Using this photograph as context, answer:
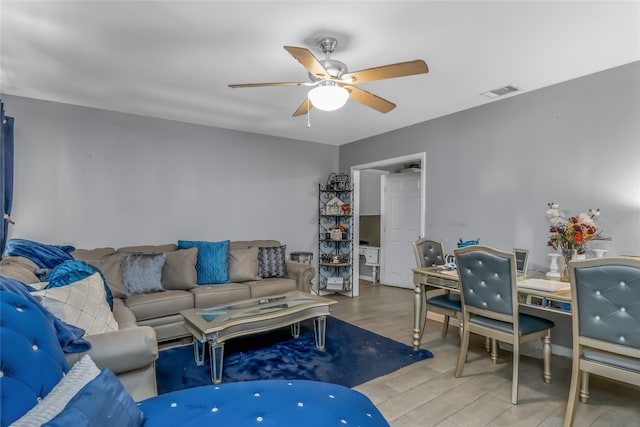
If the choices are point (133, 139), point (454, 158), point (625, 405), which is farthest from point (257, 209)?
point (625, 405)

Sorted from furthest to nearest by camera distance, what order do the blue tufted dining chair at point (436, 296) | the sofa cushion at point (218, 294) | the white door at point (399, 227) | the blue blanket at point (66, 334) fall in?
the white door at point (399, 227)
the sofa cushion at point (218, 294)
the blue tufted dining chair at point (436, 296)
the blue blanket at point (66, 334)

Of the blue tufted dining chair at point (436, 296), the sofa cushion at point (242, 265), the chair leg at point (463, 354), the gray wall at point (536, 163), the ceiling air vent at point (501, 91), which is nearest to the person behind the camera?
the chair leg at point (463, 354)

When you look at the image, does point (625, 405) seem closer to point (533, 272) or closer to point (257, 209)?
point (533, 272)

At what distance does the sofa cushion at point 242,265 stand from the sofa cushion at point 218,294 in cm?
18

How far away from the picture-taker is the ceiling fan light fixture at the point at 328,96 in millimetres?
2135

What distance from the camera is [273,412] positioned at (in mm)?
1304

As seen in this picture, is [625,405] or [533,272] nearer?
[625,405]

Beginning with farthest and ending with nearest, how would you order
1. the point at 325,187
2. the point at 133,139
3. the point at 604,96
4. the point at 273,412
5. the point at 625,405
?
the point at 325,187
the point at 133,139
the point at 604,96
the point at 625,405
the point at 273,412

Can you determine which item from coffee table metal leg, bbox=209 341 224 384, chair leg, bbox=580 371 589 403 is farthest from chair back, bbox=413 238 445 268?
coffee table metal leg, bbox=209 341 224 384

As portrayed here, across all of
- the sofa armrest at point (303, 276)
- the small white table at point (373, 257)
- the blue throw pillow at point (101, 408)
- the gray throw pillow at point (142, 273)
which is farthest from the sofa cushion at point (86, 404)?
the small white table at point (373, 257)

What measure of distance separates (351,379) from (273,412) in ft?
4.62

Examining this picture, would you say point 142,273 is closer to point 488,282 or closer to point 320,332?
point 320,332

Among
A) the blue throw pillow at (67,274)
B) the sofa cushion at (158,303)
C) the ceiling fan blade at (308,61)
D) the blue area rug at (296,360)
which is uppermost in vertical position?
the ceiling fan blade at (308,61)

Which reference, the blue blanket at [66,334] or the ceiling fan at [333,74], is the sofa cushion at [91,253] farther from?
the ceiling fan at [333,74]
